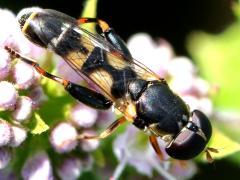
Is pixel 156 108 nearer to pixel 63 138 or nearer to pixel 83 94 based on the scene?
pixel 83 94

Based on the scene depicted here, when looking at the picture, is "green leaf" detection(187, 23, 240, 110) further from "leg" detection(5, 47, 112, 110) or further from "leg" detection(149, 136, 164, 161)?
"leg" detection(5, 47, 112, 110)

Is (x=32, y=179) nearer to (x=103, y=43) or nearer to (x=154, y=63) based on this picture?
(x=103, y=43)

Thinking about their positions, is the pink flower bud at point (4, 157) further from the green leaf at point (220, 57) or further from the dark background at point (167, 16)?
the dark background at point (167, 16)

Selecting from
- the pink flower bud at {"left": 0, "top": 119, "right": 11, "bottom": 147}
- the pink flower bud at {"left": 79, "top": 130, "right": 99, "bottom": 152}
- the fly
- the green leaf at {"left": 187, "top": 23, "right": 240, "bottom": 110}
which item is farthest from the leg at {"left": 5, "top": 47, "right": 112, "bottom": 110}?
the green leaf at {"left": 187, "top": 23, "right": 240, "bottom": 110}

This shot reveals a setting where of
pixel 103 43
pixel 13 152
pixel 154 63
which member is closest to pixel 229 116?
pixel 154 63

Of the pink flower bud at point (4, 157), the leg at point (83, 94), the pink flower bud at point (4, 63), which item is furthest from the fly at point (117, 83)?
the pink flower bud at point (4, 157)
